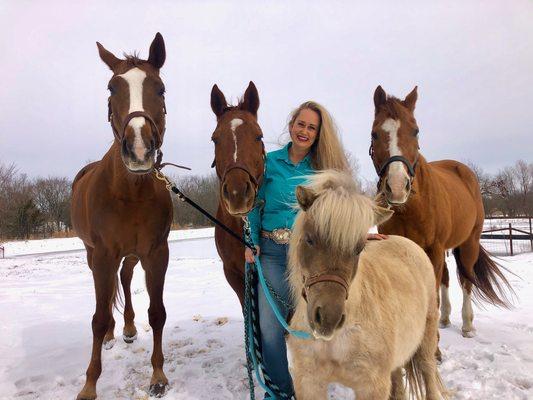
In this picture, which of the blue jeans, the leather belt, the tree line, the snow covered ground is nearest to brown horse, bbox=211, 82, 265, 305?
the leather belt

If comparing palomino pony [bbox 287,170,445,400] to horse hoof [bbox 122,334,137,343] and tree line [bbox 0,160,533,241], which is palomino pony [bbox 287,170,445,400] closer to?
horse hoof [bbox 122,334,137,343]

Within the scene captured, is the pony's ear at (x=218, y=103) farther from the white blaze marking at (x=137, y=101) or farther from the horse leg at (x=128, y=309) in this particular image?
the horse leg at (x=128, y=309)

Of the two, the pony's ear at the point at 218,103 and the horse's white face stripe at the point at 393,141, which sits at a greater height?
the pony's ear at the point at 218,103

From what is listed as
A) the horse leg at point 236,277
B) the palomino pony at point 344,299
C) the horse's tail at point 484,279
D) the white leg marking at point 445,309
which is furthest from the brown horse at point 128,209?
the horse's tail at point 484,279

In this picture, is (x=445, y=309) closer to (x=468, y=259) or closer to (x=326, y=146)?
(x=468, y=259)

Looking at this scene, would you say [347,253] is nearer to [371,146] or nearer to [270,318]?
→ [270,318]

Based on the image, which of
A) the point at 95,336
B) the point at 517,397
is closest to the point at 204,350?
the point at 95,336

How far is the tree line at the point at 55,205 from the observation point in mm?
28125

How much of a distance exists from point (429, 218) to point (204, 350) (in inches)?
113

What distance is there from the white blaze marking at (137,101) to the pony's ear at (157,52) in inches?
13.2

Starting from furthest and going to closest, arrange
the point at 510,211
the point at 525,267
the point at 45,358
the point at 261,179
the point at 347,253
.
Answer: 1. the point at 510,211
2. the point at 525,267
3. the point at 45,358
4. the point at 261,179
5. the point at 347,253

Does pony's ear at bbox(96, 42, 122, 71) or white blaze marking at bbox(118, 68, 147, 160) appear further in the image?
pony's ear at bbox(96, 42, 122, 71)

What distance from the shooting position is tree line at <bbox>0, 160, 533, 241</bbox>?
92.3 ft

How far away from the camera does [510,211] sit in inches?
1505
